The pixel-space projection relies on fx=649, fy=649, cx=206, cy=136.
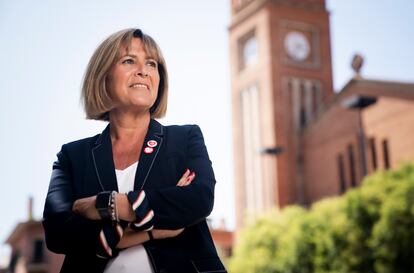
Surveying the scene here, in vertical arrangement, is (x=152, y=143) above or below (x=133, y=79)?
below

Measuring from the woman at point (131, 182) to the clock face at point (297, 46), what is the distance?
124ft

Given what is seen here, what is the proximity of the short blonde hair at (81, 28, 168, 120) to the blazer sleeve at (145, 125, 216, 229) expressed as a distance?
335 mm

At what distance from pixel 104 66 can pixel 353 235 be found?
59.3 feet

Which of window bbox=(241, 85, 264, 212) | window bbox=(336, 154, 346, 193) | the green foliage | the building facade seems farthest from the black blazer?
window bbox=(241, 85, 264, 212)

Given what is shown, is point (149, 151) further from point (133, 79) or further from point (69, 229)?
point (69, 229)

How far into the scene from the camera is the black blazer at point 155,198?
67.9 inches

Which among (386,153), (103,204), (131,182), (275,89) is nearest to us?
(103,204)

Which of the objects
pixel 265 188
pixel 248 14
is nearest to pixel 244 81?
pixel 248 14

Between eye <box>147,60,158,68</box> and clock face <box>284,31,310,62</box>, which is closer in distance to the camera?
eye <box>147,60,158,68</box>

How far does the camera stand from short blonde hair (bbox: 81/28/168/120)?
73.4 inches

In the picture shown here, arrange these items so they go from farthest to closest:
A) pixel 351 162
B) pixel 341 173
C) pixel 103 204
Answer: pixel 341 173, pixel 351 162, pixel 103 204

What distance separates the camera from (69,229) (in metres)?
1.73

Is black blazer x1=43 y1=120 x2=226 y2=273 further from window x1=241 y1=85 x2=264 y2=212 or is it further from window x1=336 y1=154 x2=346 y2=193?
window x1=241 y1=85 x2=264 y2=212

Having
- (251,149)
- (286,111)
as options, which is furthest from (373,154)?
(251,149)
